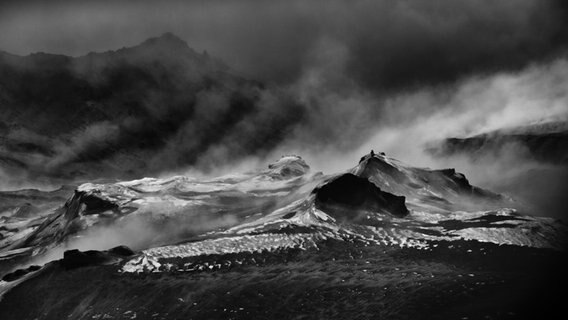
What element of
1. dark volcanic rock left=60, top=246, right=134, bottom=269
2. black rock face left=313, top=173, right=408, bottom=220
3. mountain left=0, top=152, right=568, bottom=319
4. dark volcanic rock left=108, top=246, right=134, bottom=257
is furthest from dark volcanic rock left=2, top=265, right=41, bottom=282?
black rock face left=313, top=173, right=408, bottom=220

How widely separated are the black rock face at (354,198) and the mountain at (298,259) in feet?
0.91

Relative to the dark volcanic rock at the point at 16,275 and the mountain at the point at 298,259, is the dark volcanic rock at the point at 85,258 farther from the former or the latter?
the dark volcanic rock at the point at 16,275

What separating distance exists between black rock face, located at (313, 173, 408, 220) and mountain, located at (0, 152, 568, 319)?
0.28m

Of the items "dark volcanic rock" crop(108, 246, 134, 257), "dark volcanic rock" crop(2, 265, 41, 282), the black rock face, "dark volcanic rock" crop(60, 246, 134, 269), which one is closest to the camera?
"dark volcanic rock" crop(60, 246, 134, 269)

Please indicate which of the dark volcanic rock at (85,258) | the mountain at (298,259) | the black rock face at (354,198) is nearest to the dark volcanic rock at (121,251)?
the mountain at (298,259)

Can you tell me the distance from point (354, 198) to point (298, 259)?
39709mm

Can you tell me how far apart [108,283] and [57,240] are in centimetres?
6682

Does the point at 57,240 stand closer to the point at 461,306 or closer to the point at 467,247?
the point at 467,247

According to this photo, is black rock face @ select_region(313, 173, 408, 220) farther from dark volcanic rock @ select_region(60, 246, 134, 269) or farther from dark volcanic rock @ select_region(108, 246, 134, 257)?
dark volcanic rock @ select_region(60, 246, 134, 269)

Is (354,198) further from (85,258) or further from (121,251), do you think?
(85,258)

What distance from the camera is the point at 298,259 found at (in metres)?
90.2

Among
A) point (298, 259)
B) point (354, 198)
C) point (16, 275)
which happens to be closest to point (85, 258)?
point (16, 275)

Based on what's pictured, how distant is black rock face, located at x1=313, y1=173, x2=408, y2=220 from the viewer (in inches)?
4867

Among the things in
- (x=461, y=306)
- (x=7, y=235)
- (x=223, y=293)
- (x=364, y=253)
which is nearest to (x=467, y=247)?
(x=364, y=253)
